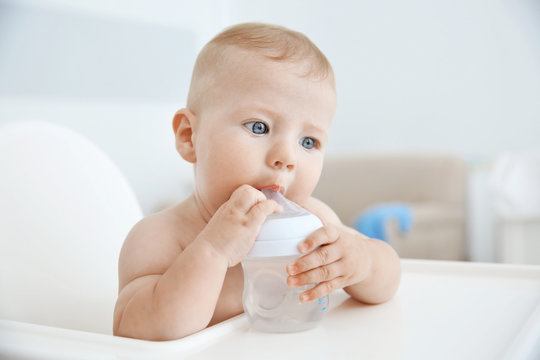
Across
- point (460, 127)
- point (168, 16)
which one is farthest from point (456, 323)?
point (460, 127)

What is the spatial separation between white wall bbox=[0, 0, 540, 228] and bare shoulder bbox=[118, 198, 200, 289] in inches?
62.0

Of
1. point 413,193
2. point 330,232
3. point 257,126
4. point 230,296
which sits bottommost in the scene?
point 413,193

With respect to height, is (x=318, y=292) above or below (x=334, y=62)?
below

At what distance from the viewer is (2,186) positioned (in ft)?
2.41

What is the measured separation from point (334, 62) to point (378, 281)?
380cm

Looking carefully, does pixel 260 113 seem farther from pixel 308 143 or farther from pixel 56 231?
pixel 56 231

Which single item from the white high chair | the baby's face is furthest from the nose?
the white high chair

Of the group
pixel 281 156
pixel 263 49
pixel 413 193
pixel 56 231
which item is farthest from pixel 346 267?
pixel 413 193

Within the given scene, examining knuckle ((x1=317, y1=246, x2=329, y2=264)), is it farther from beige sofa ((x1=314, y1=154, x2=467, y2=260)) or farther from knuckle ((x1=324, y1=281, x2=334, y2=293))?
beige sofa ((x1=314, y1=154, x2=467, y2=260))

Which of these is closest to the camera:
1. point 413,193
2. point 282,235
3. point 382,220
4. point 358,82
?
point 282,235

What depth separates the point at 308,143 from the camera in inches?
26.6

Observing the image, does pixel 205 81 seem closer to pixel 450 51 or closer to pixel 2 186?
pixel 2 186

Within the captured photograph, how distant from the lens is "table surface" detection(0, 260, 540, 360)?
1.53 ft

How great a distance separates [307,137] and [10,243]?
16.4 inches
